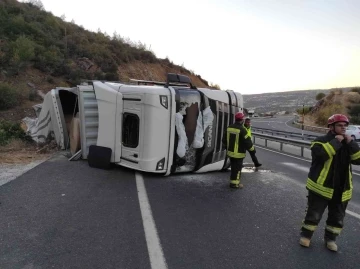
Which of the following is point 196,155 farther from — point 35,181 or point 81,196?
point 35,181

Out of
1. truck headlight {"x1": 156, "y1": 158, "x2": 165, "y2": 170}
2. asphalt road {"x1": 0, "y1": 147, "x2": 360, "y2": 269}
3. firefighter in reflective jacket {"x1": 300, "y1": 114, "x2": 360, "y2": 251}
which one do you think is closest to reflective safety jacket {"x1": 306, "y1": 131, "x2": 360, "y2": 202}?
firefighter in reflective jacket {"x1": 300, "y1": 114, "x2": 360, "y2": 251}

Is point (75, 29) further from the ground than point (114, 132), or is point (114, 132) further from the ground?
point (75, 29)

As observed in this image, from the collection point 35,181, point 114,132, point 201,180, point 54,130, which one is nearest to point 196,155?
point 201,180

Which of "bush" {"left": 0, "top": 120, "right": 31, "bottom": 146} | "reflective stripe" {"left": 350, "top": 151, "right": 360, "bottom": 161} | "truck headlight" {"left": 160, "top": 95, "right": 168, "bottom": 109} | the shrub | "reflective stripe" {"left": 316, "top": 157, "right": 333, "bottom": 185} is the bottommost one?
"bush" {"left": 0, "top": 120, "right": 31, "bottom": 146}

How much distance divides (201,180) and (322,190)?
3360mm

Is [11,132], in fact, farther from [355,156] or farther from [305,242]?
[355,156]

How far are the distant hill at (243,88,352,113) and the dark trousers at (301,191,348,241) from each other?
78902mm

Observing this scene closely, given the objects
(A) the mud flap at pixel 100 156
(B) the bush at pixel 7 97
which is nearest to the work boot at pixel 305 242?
(A) the mud flap at pixel 100 156

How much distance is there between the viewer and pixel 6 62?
60.8 feet

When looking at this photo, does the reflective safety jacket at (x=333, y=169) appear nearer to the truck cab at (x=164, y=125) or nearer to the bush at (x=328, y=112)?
the truck cab at (x=164, y=125)

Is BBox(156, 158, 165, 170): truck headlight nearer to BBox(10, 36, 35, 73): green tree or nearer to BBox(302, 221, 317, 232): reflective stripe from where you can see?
BBox(302, 221, 317, 232): reflective stripe

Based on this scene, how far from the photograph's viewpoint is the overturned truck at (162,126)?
20.3 feet

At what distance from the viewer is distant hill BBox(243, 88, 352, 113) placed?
86.4 m

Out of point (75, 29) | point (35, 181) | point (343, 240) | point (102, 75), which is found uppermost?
point (75, 29)
